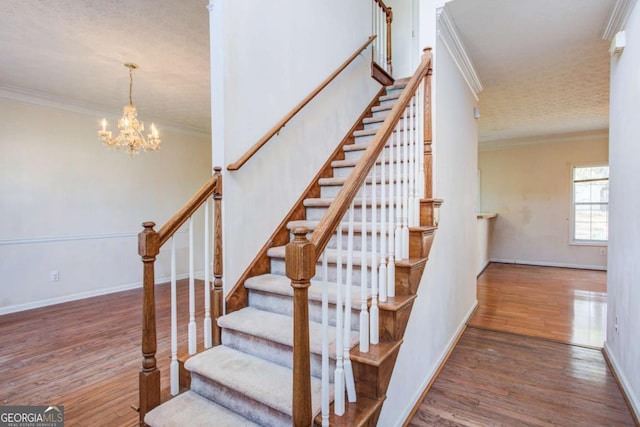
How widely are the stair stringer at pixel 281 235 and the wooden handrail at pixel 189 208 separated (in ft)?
1.94

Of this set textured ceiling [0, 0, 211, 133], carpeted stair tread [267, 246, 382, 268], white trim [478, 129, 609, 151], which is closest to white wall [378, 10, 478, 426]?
carpeted stair tread [267, 246, 382, 268]

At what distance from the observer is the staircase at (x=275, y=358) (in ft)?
4.80

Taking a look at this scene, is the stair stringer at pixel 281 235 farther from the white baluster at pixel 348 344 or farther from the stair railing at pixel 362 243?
the white baluster at pixel 348 344

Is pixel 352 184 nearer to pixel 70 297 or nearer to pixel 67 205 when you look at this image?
pixel 67 205

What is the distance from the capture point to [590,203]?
258 inches

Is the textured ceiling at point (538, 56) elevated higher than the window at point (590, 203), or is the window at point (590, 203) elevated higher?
the textured ceiling at point (538, 56)

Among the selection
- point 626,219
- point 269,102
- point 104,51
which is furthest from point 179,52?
point 626,219

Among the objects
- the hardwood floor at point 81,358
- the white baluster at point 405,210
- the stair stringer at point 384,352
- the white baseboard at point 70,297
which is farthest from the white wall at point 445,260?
the white baseboard at point 70,297

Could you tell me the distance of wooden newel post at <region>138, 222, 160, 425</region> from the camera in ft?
→ 5.41

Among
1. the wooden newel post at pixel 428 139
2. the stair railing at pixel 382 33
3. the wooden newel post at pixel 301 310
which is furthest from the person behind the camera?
the stair railing at pixel 382 33

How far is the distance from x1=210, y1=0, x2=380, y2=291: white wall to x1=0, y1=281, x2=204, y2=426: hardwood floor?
1.11 metres

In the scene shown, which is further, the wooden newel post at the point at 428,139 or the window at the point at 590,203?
the window at the point at 590,203

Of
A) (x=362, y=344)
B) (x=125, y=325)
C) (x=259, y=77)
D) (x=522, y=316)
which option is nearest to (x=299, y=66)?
(x=259, y=77)

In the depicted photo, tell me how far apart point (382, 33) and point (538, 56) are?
1822 mm
